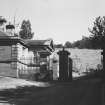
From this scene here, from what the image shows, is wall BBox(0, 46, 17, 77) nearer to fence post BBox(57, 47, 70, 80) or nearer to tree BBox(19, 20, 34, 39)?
fence post BBox(57, 47, 70, 80)

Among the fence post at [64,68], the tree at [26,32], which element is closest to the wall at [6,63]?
the fence post at [64,68]

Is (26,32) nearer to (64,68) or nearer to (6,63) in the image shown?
(6,63)

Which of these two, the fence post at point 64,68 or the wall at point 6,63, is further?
the wall at point 6,63

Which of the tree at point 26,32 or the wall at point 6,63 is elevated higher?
the tree at point 26,32

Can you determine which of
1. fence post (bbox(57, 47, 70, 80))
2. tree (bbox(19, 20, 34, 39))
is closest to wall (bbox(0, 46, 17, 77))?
fence post (bbox(57, 47, 70, 80))

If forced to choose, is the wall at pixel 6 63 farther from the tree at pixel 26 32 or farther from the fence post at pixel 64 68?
the tree at pixel 26 32

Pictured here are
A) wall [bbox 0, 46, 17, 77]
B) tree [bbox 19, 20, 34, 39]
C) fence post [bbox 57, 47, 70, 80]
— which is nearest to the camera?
fence post [bbox 57, 47, 70, 80]

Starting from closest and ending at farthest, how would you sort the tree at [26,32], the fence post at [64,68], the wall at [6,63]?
the fence post at [64,68], the wall at [6,63], the tree at [26,32]

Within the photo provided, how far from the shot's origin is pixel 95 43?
59.9 feet

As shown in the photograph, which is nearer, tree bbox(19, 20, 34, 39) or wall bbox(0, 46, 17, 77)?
wall bbox(0, 46, 17, 77)

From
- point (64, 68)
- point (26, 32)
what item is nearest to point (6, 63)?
point (64, 68)

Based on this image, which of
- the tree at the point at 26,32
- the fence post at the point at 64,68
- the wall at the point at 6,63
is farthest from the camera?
the tree at the point at 26,32

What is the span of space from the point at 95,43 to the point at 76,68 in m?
31.1

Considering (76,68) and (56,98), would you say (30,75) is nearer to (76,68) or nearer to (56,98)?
(56,98)
